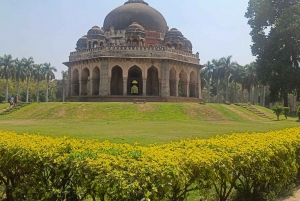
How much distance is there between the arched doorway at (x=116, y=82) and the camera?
109 ft

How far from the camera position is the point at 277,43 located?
2934 centimetres

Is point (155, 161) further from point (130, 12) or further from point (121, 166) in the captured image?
point (130, 12)

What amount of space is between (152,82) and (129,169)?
1189 inches

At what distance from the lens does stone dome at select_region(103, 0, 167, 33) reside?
34406 mm

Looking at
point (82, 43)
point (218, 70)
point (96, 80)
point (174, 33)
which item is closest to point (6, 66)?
point (82, 43)

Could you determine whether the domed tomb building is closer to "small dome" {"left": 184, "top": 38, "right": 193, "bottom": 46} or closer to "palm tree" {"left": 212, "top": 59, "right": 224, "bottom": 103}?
"small dome" {"left": 184, "top": 38, "right": 193, "bottom": 46}

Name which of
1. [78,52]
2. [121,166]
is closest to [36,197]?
[121,166]

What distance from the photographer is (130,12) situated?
1373 inches

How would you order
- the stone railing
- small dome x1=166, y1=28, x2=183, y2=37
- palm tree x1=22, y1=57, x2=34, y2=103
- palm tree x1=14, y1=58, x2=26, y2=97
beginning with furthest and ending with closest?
palm tree x1=22, y1=57, x2=34, y2=103
palm tree x1=14, y1=58, x2=26, y2=97
small dome x1=166, y1=28, x2=183, y2=37
the stone railing

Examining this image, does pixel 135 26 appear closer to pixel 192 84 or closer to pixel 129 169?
pixel 192 84

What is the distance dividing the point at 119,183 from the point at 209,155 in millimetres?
1428

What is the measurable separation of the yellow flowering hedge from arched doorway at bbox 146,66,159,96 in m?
27.9

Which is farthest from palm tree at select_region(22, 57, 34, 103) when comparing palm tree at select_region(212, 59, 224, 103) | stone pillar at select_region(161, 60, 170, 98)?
palm tree at select_region(212, 59, 224, 103)

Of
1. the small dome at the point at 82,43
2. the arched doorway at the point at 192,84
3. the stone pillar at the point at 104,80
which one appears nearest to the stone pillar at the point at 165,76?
the arched doorway at the point at 192,84
